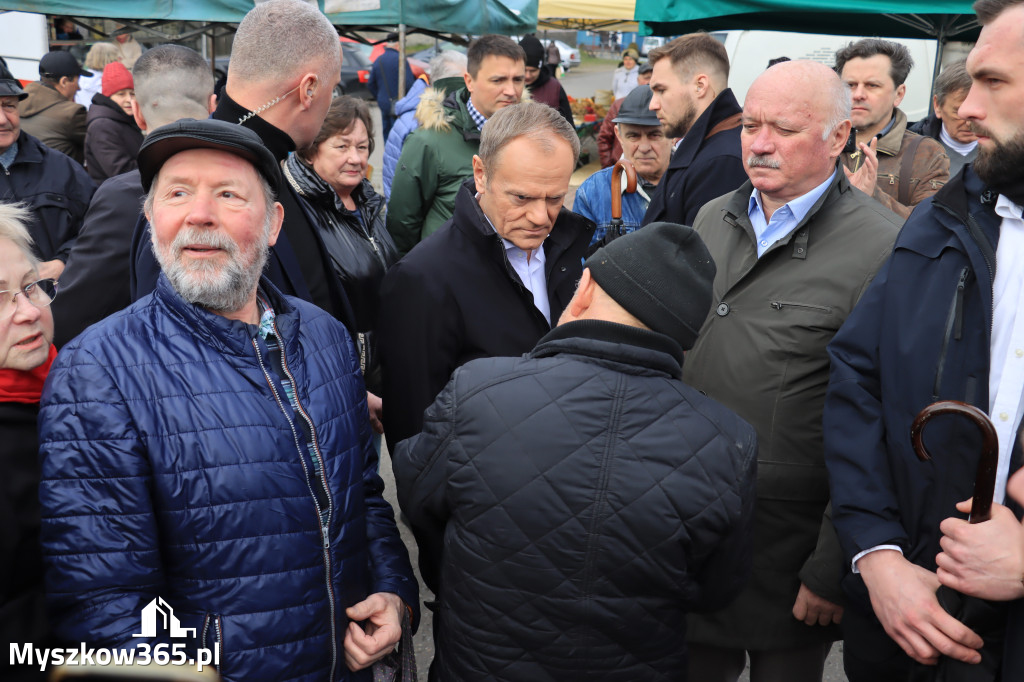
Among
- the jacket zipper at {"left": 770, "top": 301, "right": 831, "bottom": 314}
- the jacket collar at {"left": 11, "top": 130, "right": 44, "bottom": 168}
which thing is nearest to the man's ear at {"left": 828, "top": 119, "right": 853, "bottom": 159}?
the jacket zipper at {"left": 770, "top": 301, "right": 831, "bottom": 314}

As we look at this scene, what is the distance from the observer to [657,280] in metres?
1.84

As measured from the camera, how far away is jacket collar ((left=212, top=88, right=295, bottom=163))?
2.60 m

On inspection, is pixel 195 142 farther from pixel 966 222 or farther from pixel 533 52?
pixel 533 52

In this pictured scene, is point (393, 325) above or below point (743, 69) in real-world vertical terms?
below

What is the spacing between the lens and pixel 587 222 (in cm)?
297

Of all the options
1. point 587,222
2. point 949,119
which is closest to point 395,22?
point 949,119

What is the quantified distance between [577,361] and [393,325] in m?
0.93

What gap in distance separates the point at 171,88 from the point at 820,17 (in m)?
4.75

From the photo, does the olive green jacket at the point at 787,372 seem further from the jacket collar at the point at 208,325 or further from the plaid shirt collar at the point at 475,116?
the plaid shirt collar at the point at 475,116

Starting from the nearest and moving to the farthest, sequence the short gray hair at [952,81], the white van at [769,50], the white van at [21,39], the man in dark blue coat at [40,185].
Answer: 1. the man in dark blue coat at [40,185]
2. the short gray hair at [952,81]
3. the white van at [21,39]
4. the white van at [769,50]

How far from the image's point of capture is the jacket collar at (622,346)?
71.2 inches

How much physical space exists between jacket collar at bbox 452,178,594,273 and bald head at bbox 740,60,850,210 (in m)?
0.60

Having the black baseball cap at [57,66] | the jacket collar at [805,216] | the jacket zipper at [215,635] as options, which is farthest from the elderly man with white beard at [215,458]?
the black baseball cap at [57,66]

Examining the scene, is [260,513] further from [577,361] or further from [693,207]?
[693,207]
